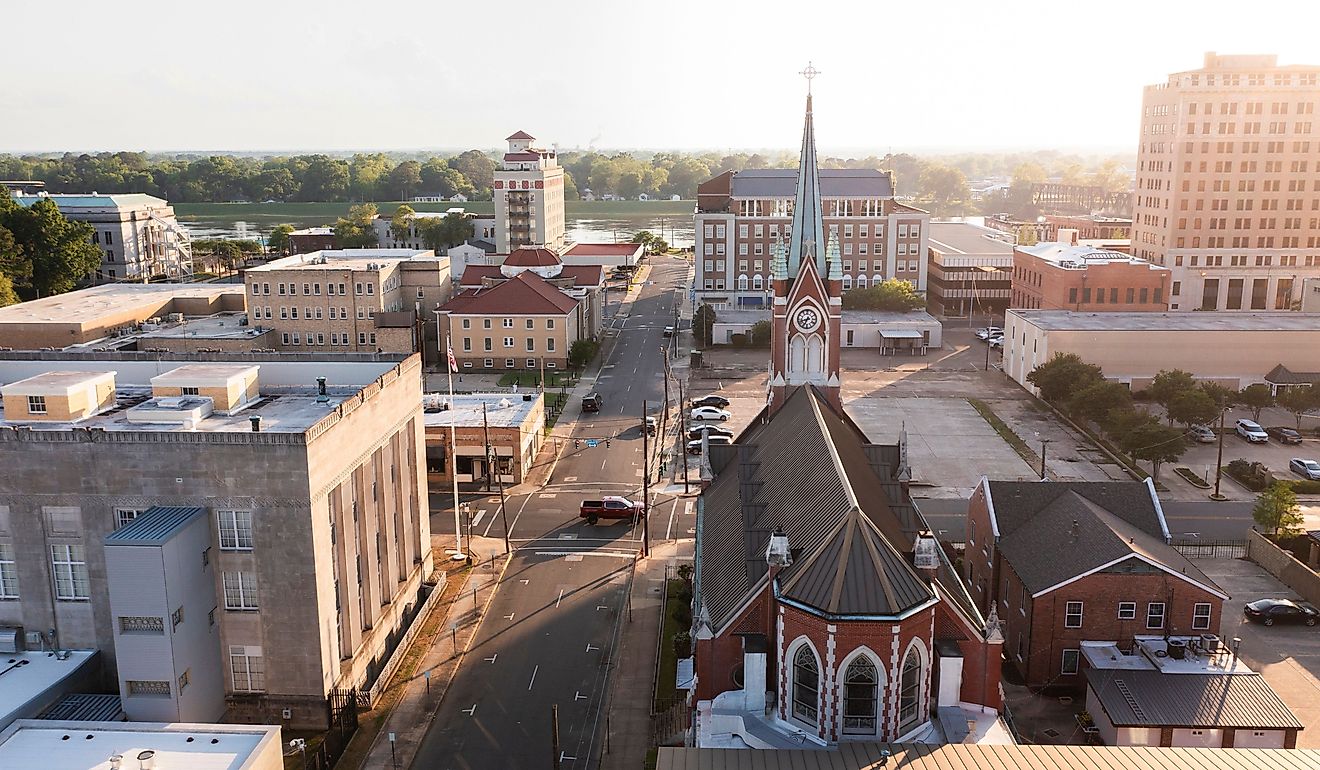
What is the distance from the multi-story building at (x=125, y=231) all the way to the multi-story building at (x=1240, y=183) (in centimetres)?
14924

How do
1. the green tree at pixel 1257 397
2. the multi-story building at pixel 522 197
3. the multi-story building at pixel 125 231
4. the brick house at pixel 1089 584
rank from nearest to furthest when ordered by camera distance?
the brick house at pixel 1089 584, the green tree at pixel 1257 397, the multi-story building at pixel 125 231, the multi-story building at pixel 522 197

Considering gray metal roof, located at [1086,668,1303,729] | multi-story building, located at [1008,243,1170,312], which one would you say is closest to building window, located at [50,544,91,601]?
gray metal roof, located at [1086,668,1303,729]

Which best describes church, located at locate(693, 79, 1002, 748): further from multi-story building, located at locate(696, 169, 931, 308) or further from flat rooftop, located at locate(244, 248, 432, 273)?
multi-story building, located at locate(696, 169, 931, 308)

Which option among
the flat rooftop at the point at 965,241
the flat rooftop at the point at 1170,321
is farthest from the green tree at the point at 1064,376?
the flat rooftop at the point at 965,241

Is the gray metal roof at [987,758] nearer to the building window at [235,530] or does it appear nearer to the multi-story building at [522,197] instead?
the building window at [235,530]

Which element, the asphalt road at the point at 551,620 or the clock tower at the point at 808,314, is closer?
the asphalt road at the point at 551,620

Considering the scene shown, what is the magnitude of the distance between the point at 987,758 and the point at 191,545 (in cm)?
2819

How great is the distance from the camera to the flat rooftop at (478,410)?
226 ft

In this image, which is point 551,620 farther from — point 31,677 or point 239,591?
point 31,677

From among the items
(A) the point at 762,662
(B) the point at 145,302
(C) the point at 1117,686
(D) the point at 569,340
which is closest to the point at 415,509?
(A) the point at 762,662

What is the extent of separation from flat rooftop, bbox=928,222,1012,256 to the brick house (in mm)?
97938

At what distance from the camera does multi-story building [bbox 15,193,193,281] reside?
15262 cm

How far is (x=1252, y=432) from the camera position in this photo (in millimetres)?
78500

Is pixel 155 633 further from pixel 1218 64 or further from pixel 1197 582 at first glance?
pixel 1218 64
